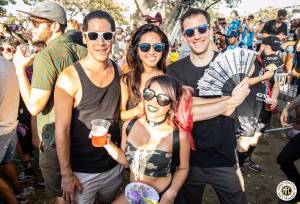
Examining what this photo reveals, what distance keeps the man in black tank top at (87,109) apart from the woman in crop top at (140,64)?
11 cm

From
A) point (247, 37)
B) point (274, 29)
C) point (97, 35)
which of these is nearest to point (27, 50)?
point (97, 35)

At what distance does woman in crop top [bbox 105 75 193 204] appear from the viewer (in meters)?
2.33

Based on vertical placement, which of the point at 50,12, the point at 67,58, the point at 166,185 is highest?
the point at 50,12

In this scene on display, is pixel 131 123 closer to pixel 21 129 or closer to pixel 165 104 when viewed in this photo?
pixel 165 104

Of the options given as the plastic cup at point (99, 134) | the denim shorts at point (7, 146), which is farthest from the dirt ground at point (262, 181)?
the plastic cup at point (99, 134)

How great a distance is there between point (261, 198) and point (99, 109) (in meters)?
3.20

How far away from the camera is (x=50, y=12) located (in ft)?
9.59

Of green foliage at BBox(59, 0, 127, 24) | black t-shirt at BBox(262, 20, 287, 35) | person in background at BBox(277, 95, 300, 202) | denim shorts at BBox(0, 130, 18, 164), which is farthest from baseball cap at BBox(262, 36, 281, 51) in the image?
green foliage at BBox(59, 0, 127, 24)

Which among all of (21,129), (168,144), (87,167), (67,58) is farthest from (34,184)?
(168,144)

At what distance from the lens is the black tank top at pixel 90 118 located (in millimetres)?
2389

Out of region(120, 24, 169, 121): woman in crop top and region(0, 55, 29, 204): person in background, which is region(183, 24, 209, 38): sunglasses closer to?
region(120, 24, 169, 121): woman in crop top

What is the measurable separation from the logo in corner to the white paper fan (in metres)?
2.31

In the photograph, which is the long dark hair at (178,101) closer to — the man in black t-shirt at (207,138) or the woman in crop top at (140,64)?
the man in black t-shirt at (207,138)

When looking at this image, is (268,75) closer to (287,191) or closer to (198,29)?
(287,191)
